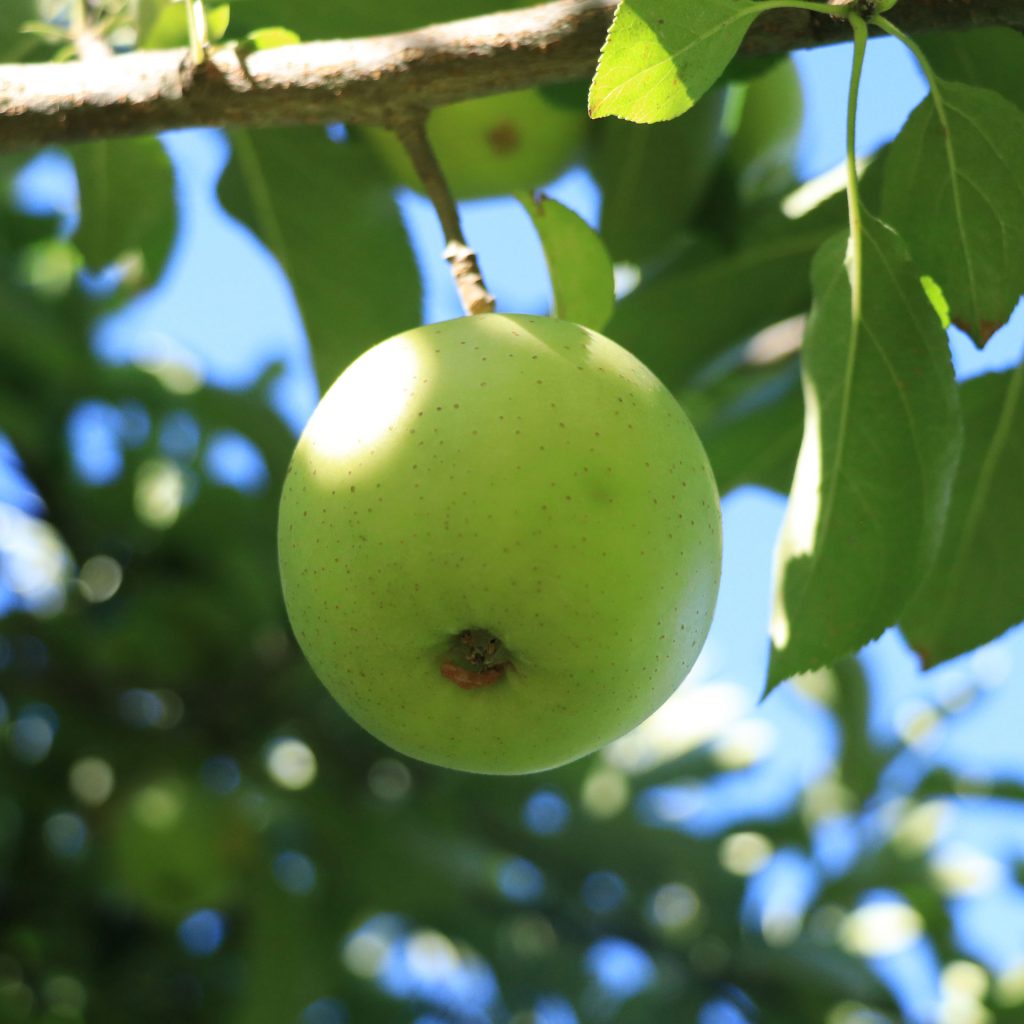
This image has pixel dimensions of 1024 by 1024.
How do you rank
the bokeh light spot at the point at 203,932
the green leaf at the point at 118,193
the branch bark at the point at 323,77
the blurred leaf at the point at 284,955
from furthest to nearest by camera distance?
the bokeh light spot at the point at 203,932 → the blurred leaf at the point at 284,955 → the green leaf at the point at 118,193 → the branch bark at the point at 323,77

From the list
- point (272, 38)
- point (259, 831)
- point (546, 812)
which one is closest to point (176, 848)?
point (259, 831)

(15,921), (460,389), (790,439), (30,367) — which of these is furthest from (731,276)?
(15,921)

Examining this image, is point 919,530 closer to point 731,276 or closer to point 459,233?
point 459,233

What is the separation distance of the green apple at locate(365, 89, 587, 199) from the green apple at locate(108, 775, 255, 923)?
5.52ft

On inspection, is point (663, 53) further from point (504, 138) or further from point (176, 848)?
point (176, 848)

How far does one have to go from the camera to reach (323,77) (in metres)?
1.07

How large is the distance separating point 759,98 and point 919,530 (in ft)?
2.90

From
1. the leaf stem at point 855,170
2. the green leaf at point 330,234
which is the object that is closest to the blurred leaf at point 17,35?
the green leaf at point 330,234

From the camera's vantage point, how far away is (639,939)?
286 cm

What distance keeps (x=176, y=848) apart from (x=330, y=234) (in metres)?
1.66

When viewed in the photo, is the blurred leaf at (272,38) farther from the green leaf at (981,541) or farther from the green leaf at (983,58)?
the green leaf at (981,541)

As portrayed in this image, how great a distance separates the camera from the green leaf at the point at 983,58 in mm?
1233

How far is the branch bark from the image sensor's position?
1024 mm

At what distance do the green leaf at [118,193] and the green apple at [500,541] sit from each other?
0.83 m
